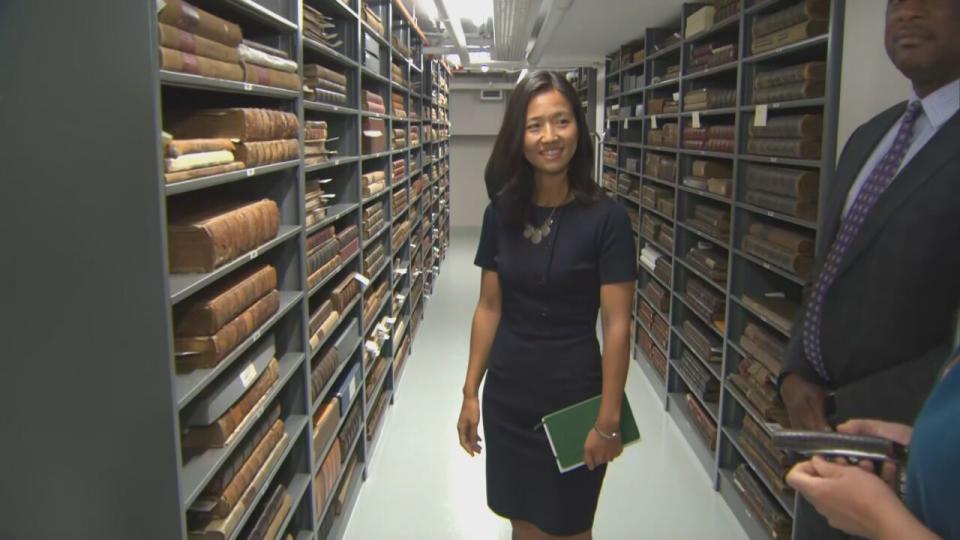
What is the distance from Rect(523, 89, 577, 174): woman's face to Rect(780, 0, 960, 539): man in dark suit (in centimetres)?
71

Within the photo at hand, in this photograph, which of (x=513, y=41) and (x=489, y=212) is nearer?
(x=489, y=212)

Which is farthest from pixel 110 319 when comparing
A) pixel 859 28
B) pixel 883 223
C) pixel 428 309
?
pixel 428 309

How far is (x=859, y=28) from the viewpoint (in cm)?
245

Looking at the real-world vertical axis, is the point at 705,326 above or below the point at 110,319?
below

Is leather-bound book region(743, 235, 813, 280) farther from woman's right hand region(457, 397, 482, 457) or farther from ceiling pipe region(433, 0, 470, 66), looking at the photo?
ceiling pipe region(433, 0, 470, 66)

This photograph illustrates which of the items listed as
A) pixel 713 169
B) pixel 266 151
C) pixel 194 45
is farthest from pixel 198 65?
pixel 713 169

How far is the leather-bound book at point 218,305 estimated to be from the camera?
5.87 feet

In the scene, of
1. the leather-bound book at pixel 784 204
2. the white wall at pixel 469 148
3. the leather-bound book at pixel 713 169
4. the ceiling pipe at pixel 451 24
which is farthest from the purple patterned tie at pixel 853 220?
the white wall at pixel 469 148

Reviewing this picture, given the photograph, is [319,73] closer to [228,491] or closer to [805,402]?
[228,491]

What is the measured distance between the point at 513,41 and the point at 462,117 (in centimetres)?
689

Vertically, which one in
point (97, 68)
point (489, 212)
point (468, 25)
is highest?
point (468, 25)

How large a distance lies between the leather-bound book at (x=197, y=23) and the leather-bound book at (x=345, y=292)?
1.52 metres

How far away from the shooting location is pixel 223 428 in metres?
1.89

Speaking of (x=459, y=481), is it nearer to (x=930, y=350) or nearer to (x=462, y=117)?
(x=930, y=350)
